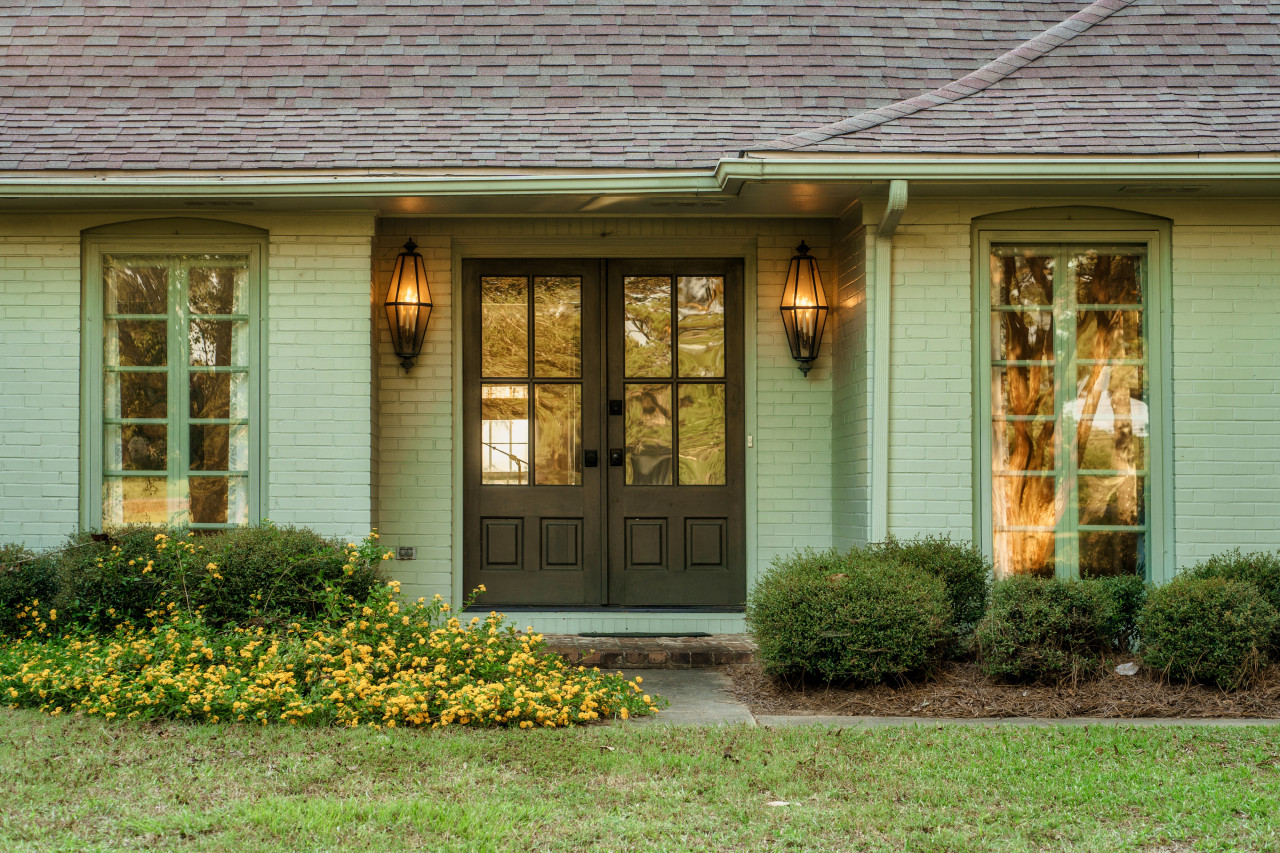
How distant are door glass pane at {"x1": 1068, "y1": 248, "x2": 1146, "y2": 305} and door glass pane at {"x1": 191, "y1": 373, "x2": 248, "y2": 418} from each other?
511 cm

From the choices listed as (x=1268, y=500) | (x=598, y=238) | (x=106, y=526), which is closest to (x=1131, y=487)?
(x=1268, y=500)

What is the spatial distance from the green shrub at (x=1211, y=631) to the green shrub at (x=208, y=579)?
4.08 m

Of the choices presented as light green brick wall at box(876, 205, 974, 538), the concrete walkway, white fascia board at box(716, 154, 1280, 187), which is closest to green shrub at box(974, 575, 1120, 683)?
the concrete walkway

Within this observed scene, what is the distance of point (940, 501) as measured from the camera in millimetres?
6125

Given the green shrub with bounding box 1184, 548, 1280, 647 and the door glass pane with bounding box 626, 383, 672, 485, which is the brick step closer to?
the door glass pane with bounding box 626, 383, 672, 485

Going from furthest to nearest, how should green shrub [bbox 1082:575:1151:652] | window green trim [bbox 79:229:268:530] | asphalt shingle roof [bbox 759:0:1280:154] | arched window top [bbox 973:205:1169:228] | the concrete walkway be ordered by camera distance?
1. window green trim [bbox 79:229:268:530]
2. arched window top [bbox 973:205:1169:228]
3. asphalt shingle roof [bbox 759:0:1280:154]
4. green shrub [bbox 1082:575:1151:652]
5. the concrete walkway

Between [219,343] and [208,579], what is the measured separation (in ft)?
5.52

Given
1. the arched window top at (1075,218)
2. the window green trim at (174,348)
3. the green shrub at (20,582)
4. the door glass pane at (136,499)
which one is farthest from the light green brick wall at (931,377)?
the green shrub at (20,582)

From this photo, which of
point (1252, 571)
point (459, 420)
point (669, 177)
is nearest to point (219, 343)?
point (459, 420)

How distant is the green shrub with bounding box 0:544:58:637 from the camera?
19.5 ft

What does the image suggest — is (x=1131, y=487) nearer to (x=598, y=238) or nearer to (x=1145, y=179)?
(x=1145, y=179)

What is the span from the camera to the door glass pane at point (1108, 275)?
20.8 ft

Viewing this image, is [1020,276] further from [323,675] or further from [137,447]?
[137,447]

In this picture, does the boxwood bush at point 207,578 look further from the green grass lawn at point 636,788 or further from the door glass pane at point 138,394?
the green grass lawn at point 636,788
